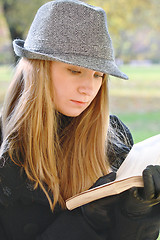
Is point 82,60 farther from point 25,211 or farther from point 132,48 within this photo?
point 132,48

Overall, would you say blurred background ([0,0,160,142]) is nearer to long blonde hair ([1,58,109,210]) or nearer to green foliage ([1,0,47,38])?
green foliage ([1,0,47,38])

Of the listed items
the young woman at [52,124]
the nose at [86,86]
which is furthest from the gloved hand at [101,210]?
the nose at [86,86]

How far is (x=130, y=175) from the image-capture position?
1.00 meters

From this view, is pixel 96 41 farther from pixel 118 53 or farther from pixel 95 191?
pixel 118 53

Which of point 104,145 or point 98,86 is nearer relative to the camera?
point 98,86

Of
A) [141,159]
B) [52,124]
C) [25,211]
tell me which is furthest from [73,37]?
[25,211]

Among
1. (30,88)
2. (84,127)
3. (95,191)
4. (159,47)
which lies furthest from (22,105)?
(159,47)

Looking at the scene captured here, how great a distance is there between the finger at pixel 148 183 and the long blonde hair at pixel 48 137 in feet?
0.98

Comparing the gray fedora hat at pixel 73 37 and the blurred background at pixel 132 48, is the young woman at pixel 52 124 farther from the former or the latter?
the blurred background at pixel 132 48

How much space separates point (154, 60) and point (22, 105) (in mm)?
11431

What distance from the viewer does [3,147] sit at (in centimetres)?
118

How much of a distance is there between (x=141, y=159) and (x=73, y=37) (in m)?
0.37

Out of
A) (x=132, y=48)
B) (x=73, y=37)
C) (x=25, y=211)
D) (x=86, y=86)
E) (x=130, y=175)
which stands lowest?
(x=132, y=48)

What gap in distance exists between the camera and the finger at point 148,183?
A: 93 cm
